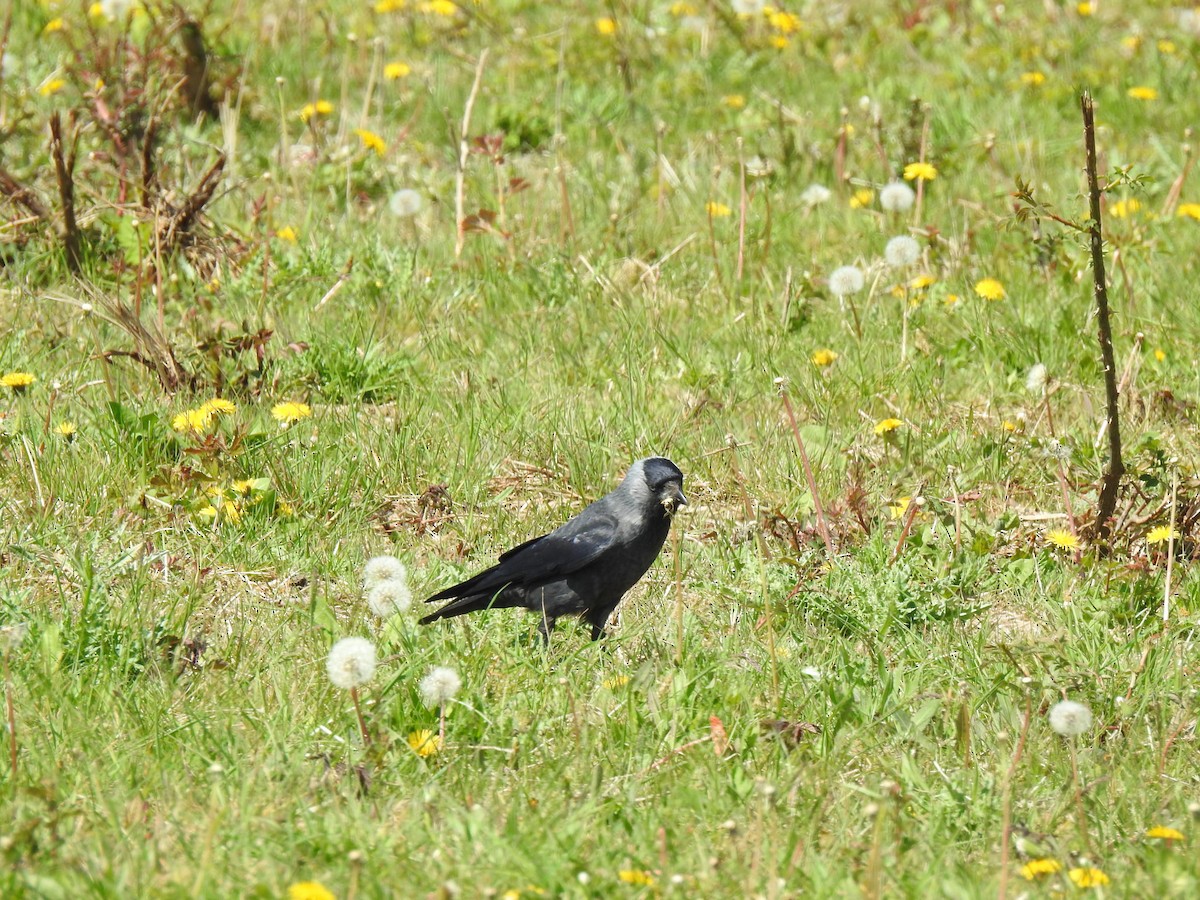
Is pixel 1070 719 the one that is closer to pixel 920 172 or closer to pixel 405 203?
pixel 920 172

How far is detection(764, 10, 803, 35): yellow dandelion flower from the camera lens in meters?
9.34

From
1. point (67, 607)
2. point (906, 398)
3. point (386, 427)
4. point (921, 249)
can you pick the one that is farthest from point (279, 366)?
point (921, 249)

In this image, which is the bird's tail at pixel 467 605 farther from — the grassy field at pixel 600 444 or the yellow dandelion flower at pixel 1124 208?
the yellow dandelion flower at pixel 1124 208

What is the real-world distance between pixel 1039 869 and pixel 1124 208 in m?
4.61

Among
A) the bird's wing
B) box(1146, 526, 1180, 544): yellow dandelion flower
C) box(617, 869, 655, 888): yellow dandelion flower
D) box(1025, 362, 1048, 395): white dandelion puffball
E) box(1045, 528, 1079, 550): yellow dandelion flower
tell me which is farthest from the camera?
box(1025, 362, 1048, 395): white dandelion puffball

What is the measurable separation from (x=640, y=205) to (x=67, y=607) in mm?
3944

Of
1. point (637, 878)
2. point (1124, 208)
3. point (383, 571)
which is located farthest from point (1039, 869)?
point (1124, 208)

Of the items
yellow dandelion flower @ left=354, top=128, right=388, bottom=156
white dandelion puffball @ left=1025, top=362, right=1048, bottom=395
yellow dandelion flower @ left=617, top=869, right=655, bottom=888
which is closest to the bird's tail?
yellow dandelion flower @ left=617, top=869, right=655, bottom=888

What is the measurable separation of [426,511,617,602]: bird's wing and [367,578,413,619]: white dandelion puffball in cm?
22

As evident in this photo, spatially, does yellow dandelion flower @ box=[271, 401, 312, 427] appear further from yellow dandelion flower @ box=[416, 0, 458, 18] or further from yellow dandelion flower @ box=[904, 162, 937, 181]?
yellow dandelion flower @ box=[416, 0, 458, 18]

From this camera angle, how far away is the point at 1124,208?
709 cm

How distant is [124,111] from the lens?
7.27 metres

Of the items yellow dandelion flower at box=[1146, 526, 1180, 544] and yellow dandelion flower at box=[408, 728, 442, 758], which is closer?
yellow dandelion flower at box=[408, 728, 442, 758]

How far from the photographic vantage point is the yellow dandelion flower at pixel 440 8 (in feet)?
30.3
